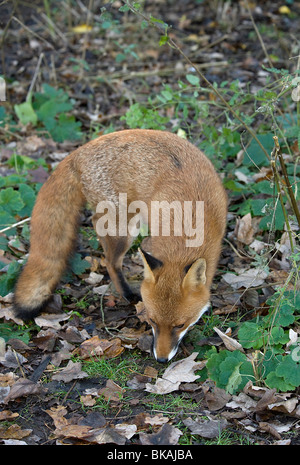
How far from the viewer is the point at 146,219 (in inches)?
199

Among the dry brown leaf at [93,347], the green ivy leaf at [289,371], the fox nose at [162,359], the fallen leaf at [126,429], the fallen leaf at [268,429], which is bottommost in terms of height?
the dry brown leaf at [93,347]

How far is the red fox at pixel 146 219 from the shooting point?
413 cm

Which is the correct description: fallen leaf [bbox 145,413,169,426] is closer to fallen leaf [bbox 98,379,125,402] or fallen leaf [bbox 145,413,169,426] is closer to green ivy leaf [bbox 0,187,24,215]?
fallen leaf [bbox 98,379,125,402]

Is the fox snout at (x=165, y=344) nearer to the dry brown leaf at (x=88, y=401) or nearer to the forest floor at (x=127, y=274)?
the forest floor at (x=127, y=274)

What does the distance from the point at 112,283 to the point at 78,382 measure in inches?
56.1

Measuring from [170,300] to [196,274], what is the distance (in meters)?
0.29

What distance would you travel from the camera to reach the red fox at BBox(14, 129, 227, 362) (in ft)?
13.5

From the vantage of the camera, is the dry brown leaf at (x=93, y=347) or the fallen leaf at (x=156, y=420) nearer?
the fallen leaf at (x=156, y=420)

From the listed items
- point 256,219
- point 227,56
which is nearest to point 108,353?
point 256,219

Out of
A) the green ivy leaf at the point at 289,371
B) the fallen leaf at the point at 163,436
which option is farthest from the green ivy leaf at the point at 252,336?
the fallen leaf at the point at 163,436

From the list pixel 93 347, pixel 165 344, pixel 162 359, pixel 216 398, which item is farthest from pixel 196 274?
pixel 93 347

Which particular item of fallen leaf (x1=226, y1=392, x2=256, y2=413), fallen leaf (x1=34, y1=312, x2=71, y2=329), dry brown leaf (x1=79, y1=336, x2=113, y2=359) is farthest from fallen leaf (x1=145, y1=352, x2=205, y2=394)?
fallen leaf (x1=34, y1=312, x2=71, y2=329)

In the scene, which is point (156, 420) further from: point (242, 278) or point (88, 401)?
point (242, 278)

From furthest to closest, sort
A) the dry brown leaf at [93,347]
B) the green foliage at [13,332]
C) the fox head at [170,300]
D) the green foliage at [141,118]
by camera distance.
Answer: the green foliage at [141,118] → the green foliage at [13,332] → the dry brown leaf at [93,347] → the fox head at [170,300]
